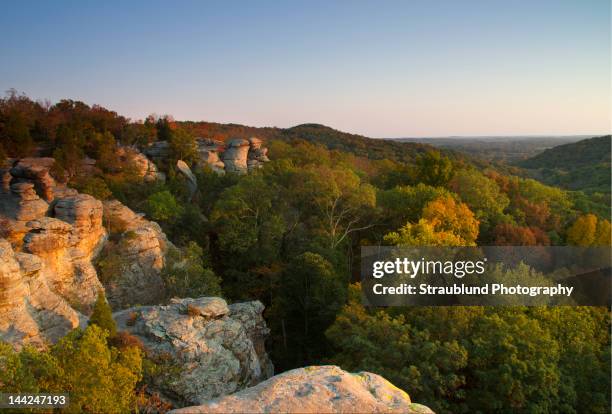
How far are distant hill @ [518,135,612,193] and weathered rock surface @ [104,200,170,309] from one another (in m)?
62.0

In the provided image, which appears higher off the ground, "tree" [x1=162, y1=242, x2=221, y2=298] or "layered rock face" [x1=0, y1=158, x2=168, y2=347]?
"layered rock face" [x1=0, y1=158, x2=168, y2=347]

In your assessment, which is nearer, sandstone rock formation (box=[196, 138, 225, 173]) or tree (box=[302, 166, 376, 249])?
tree (box=[302, 166, 376, 249])

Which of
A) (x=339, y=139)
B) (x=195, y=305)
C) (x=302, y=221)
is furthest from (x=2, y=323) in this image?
(x=339, y=139)

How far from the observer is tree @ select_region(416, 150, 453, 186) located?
3844cm

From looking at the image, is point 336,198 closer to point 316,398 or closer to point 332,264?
point 332,264

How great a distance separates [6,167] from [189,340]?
726 inches

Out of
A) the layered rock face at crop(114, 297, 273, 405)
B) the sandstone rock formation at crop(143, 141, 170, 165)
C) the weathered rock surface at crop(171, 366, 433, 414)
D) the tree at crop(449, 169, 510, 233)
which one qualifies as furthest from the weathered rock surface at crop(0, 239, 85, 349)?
the tree at crop(449, 169, 510, 233)

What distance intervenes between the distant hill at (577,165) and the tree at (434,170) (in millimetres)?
35029

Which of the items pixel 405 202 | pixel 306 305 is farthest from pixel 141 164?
pixel 405 202

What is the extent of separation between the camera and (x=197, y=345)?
16.4m

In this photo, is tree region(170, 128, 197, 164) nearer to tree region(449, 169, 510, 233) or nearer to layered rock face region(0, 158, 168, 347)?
layered rock face region(0, 158, 168, 347)

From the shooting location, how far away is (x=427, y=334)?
1590 cm

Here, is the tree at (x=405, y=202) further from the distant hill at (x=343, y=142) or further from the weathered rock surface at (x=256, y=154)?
the distant hill at (x=343, y=142)

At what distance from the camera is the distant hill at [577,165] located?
2734 inches
